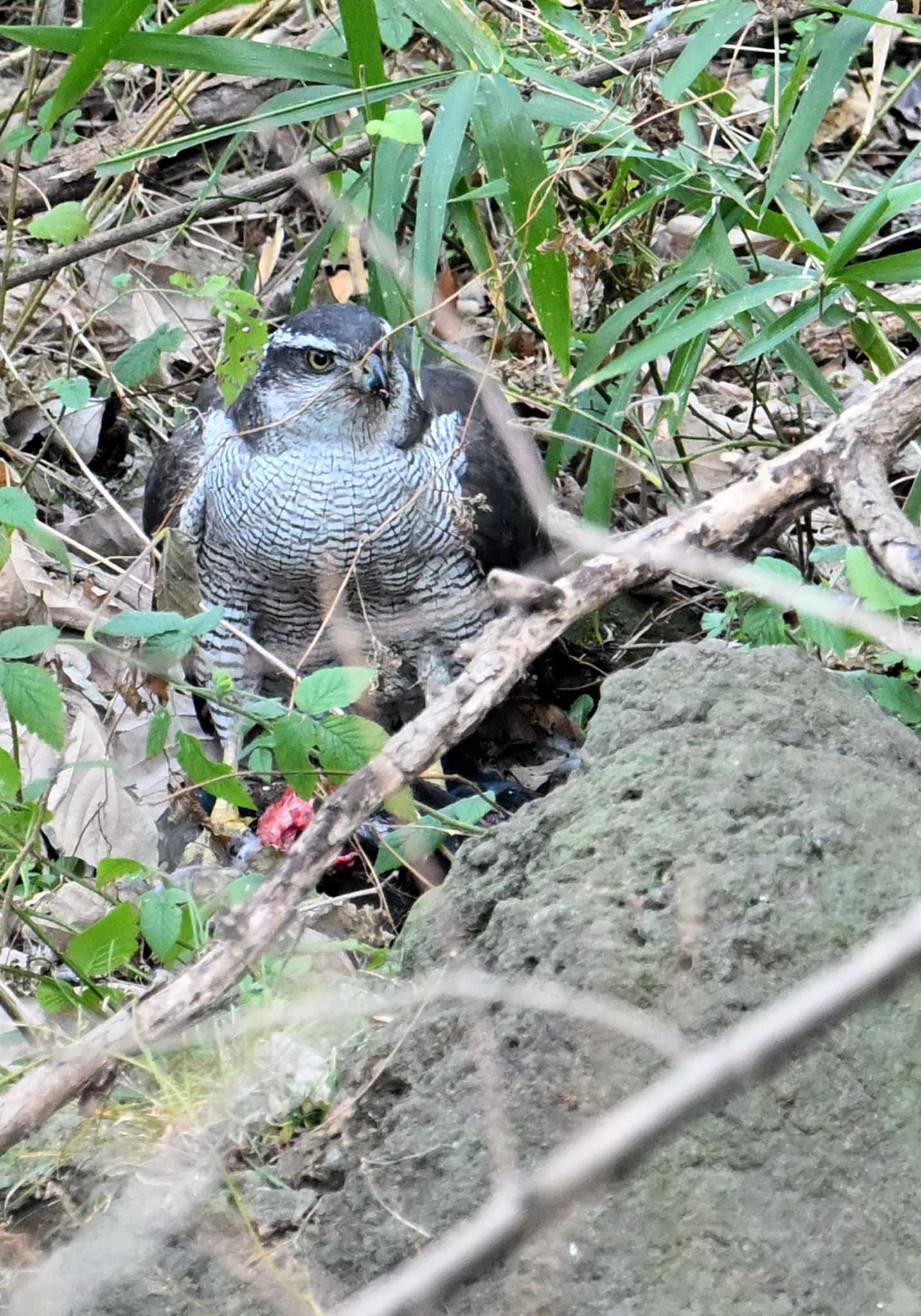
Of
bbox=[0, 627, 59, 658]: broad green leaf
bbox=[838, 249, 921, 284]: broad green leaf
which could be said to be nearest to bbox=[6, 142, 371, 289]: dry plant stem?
bbox=[838, 249, 921, 284]: broad green leaf

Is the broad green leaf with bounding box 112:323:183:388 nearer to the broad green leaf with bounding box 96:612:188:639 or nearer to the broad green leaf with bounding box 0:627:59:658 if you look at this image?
the broad green leaf with bounding box 96:612:188:639

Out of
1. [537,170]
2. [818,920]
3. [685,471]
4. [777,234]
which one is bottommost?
[685,471]

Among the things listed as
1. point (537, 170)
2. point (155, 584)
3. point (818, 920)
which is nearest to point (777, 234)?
point (537, 170)

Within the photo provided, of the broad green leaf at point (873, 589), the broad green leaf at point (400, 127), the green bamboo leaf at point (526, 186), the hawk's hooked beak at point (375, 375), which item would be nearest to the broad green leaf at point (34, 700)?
the broad green leaf at point (400, 127)

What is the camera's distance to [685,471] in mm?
4465

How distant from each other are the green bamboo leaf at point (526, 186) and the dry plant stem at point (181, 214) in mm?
885

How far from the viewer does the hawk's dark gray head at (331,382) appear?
4051mm

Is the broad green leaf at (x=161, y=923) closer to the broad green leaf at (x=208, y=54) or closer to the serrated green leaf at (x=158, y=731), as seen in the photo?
the serrated green leaf at (x=158, y=731)

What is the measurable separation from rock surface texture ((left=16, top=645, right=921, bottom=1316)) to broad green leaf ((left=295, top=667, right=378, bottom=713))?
0.41 m

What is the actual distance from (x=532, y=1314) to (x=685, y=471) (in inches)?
128

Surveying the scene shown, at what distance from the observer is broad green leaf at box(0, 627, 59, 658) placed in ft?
7.68

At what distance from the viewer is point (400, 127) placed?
271cm

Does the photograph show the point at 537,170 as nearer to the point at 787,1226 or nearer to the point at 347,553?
the point at 347,553

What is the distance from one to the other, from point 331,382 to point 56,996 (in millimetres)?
2039
